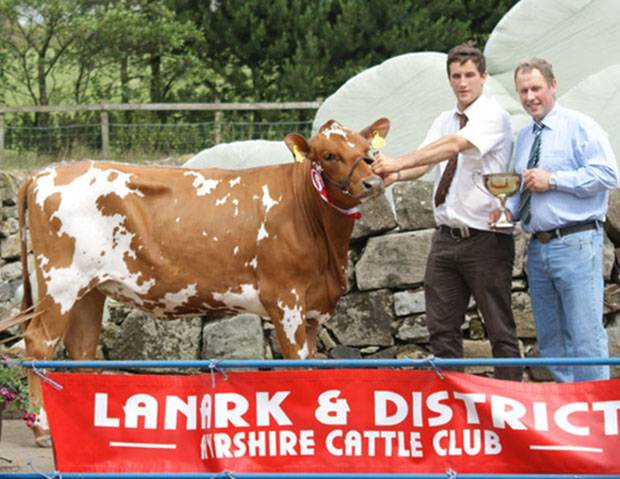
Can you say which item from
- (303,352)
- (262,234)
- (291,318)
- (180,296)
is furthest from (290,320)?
(180,296)

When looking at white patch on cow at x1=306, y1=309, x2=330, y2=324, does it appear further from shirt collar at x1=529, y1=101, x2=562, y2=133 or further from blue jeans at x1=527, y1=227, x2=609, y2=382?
shirt collar at x1=529, y1=101, x2=562, y2=133

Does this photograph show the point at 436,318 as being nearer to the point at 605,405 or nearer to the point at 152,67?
the point at 605,405

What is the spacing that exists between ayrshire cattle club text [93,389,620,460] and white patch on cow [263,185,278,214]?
6.90 ft

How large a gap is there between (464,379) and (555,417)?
347mm

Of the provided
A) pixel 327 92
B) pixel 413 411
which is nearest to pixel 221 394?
pixel 413 411

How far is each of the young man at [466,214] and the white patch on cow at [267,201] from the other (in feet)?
2.57

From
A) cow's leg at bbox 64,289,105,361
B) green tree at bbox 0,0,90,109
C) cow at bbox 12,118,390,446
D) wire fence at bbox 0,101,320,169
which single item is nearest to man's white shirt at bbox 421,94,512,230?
cow at bbox 12,118,390,446

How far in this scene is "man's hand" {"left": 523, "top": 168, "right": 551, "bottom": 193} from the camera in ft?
18.7

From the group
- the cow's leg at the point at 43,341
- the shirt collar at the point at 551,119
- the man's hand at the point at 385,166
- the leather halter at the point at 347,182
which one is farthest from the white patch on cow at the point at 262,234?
the shirt collar at the point at 551,119

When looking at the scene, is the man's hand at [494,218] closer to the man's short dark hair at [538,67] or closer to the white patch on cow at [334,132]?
the man's short dark hair at [538,67]

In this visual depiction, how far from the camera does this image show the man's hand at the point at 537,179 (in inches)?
224

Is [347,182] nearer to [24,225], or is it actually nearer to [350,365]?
[350,365]

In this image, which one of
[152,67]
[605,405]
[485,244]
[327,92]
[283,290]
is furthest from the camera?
[152,67]

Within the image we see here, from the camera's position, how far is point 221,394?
4691mm
